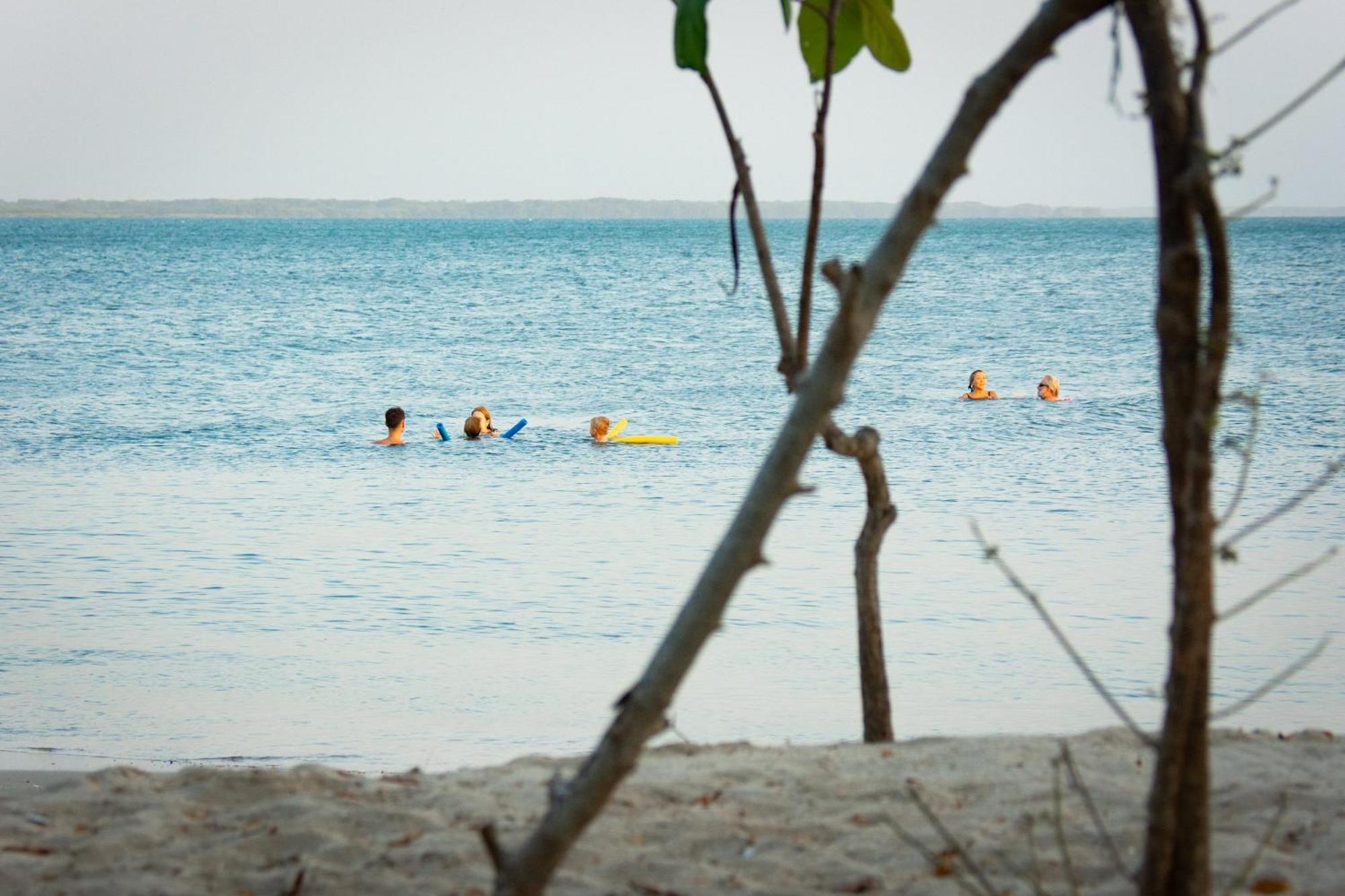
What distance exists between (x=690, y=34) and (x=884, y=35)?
643 millimetres

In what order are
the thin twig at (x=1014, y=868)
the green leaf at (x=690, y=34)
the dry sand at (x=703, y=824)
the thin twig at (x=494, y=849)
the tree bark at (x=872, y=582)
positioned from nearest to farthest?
the thin twig at (x=494, y=849) < the green leaf at (x=690, y=34) < the thin twig at (x=1014, y=868) < the dry sand at (x=703, y=824) < the tree bark at (x=872, y=582)

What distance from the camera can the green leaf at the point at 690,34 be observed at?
2461 mm

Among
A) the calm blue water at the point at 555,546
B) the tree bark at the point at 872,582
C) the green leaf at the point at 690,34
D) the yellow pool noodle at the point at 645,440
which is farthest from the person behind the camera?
the yellow pool noodle at the point at 645,440

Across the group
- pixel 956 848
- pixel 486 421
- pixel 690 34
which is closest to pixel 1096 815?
pixel 956 848

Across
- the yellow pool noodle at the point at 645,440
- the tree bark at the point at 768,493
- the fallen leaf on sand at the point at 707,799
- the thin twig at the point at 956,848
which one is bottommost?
the yellow pool noodle at the point at 645,440

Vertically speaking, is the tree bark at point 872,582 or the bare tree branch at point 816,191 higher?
the bare tree branch at point 816,191

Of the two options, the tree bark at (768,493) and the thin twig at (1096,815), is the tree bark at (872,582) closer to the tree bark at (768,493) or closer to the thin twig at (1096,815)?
the thin twig at (1096,815)

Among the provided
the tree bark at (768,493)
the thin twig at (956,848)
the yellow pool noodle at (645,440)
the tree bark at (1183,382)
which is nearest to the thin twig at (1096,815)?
the tree bark at (1183,382)

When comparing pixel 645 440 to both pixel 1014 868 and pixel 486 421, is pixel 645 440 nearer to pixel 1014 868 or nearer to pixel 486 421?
pixel 486 421

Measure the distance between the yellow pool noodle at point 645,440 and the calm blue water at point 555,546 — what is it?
34 centimetres

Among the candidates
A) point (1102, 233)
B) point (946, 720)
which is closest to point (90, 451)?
point (946, 720)

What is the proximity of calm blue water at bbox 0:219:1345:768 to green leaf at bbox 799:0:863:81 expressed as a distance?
9.68 feet

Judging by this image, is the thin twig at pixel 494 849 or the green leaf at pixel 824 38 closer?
the thin twig at pixel 494 849

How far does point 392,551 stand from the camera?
29.2ft
